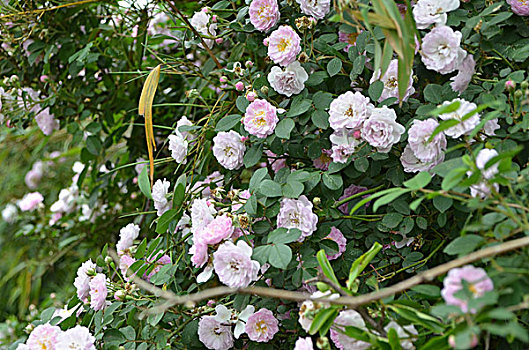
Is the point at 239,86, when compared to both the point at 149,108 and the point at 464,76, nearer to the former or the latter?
the point at 149,108

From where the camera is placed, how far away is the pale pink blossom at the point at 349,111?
0.80 meters

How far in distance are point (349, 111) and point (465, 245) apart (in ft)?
0.97

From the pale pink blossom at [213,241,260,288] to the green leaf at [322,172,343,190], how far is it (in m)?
0.17

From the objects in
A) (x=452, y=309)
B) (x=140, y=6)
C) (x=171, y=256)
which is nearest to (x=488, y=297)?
(x=452, y=309)

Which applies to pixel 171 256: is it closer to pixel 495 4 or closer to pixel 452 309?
pixel 452 309

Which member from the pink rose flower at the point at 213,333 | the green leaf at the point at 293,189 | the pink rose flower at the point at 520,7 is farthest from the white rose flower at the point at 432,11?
the pink rose flower at the point at 213,333

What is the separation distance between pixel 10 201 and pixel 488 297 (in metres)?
2.28

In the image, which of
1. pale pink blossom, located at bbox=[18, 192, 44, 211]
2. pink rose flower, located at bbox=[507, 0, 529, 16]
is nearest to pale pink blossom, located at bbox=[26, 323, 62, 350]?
pink rose flower, located at bbox=[507, 0, 529, 16]

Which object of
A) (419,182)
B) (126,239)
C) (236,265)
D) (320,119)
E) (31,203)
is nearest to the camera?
(419,182)

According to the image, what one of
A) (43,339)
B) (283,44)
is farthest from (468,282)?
(43,339)

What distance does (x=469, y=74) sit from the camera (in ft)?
2.72

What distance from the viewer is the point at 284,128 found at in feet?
2.77

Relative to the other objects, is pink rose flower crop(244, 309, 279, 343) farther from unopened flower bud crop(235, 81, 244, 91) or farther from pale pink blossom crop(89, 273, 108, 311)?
unopened flower bud crop(235, 81, 244, 91)

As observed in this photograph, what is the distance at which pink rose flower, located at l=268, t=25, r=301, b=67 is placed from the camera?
0.86 m
